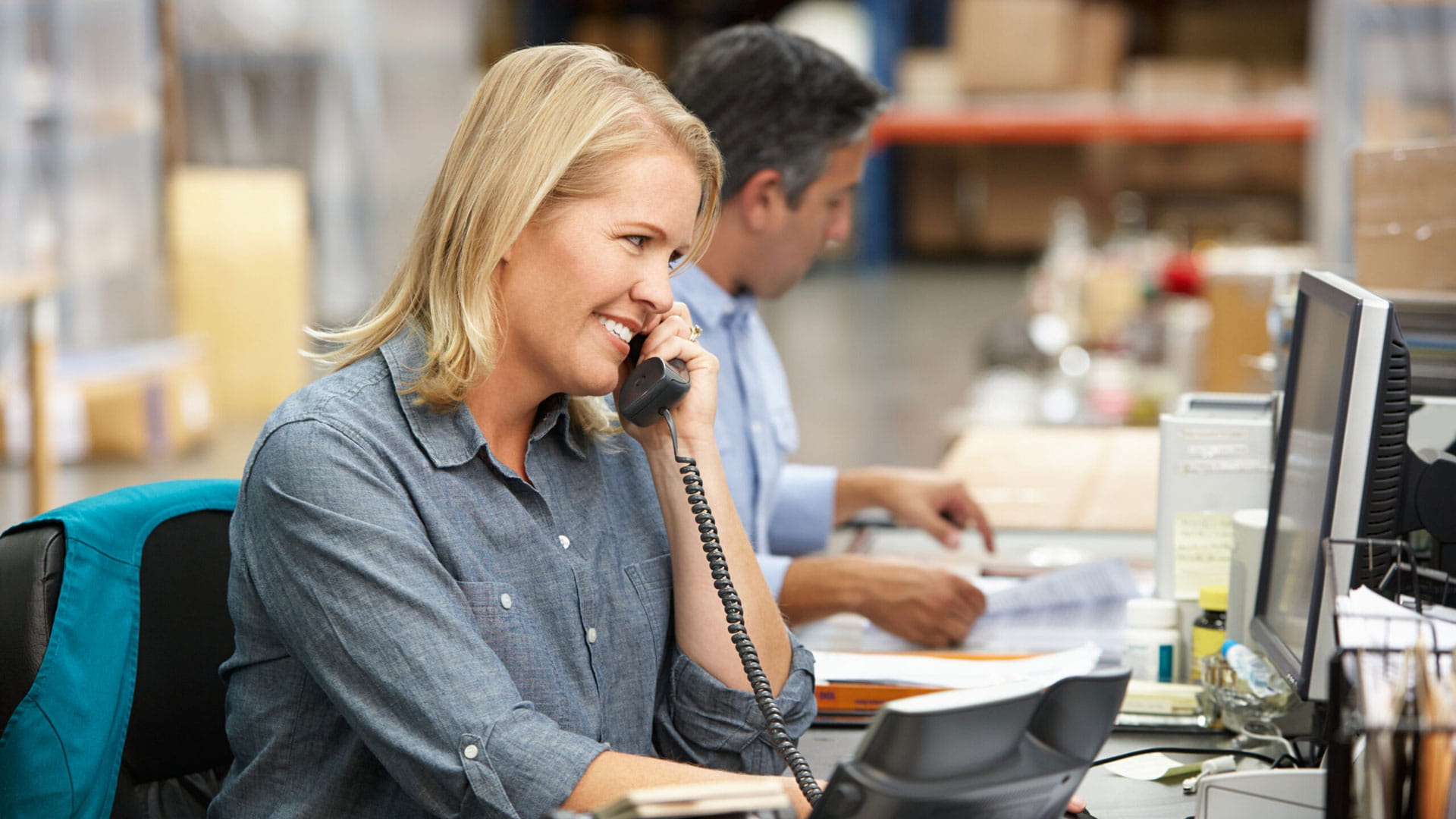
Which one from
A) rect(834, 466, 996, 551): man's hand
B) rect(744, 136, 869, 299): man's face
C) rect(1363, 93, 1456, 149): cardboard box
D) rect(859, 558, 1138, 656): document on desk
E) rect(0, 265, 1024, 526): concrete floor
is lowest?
rect(0, 265, 1024, 526): concrete floor

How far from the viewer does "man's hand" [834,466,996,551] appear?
210 cm

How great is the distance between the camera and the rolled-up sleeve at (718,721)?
1.33m

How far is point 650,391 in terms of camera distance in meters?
1.35

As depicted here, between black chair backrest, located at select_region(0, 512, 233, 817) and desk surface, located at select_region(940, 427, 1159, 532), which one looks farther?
desk surface, located at select_region(940, 427, 1159, 532)

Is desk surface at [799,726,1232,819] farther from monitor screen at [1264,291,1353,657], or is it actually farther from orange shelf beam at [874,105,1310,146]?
orange shelf beam at [874,105,1310,146]

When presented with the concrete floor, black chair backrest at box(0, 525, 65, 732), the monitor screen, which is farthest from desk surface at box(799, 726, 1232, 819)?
the concrete floor

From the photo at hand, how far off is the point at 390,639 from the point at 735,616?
1.15 ft

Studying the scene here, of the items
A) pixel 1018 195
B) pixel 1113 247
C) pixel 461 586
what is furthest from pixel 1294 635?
pixel 1018 195

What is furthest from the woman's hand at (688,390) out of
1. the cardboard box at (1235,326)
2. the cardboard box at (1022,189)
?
the cardboard box at (1022,189)

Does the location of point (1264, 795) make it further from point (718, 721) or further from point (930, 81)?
point (930, 81)

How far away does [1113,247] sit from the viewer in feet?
18.8

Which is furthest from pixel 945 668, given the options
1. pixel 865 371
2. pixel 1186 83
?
pixel 1186 83

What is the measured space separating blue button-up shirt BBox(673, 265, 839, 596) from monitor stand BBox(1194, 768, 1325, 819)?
0.75 meters

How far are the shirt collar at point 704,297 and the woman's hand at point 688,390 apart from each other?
0.54 meters
